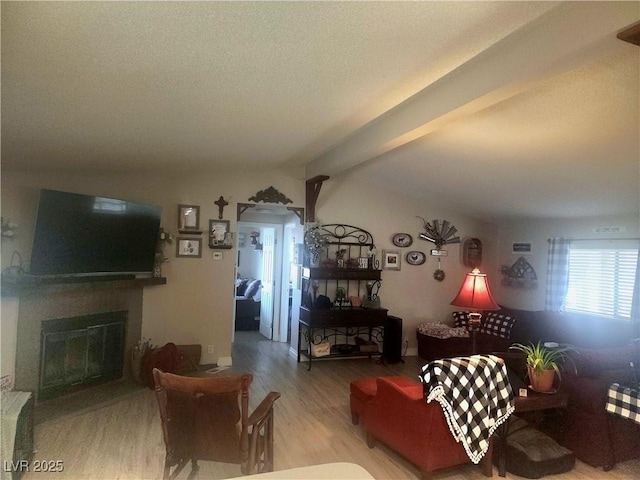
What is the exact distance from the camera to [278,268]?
6.91 m

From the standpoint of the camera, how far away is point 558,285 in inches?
215

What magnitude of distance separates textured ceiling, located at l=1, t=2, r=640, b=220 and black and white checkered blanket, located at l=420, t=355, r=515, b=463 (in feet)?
5.54

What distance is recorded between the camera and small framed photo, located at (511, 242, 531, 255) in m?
6.04

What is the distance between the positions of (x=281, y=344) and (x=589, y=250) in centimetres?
450

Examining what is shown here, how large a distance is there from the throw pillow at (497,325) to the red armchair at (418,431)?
2.99 meters

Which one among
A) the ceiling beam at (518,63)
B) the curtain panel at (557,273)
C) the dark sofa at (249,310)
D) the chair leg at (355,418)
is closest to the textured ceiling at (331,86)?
the ceiling beam at (518,63)

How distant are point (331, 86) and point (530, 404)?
2.60m

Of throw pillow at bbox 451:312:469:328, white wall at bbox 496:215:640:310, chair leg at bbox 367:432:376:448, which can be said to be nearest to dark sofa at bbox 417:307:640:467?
chair leg at bbox 367:432:376:448

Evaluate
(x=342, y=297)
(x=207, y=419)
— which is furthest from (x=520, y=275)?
(x=207, y=419)

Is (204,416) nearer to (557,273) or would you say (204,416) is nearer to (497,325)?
(497,325)

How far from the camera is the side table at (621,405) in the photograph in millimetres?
2943

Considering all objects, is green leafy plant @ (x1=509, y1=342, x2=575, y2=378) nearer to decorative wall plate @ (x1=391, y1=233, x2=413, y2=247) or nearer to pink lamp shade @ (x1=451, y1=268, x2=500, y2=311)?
pink lamp shade @ (x1=451, y1=268, x2=500, y2=311)

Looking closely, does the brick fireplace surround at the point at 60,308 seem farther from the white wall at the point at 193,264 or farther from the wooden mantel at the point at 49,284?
the white wall at the point at 193,264

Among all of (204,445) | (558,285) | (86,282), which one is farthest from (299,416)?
(558,285)
